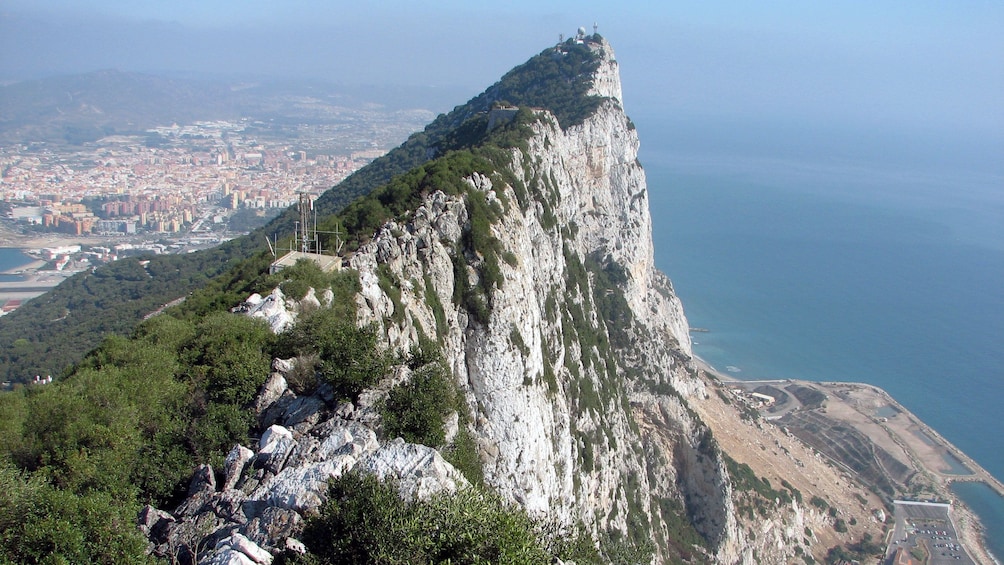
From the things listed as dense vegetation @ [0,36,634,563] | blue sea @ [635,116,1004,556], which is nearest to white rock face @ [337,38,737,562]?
dense vegetation @ [0,36,634,563]

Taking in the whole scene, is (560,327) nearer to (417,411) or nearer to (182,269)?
(417,411)

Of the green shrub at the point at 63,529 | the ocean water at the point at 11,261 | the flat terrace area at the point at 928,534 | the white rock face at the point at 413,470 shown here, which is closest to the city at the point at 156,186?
the ocean water at the point at 11,261

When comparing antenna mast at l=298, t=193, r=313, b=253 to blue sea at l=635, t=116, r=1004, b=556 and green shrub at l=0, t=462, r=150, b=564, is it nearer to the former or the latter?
green shrub at l=0, t=462, r=150, b=564

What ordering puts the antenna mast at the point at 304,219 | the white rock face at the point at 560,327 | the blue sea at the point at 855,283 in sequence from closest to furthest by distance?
the white rock face at the point at 560,327
the antenna mast at the point at 304,219
the blue sea at the point at 855,283

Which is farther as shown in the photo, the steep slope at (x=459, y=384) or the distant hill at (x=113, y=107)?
the distant hill at (x=113, y=107)

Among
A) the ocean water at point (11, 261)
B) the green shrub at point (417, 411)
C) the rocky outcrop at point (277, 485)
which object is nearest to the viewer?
the rocky outcrop at point (277, 485)

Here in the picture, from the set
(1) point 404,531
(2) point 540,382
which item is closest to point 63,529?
(1) point 404,531

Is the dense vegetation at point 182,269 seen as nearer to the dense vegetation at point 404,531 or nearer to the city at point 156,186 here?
the city at point 156,186
